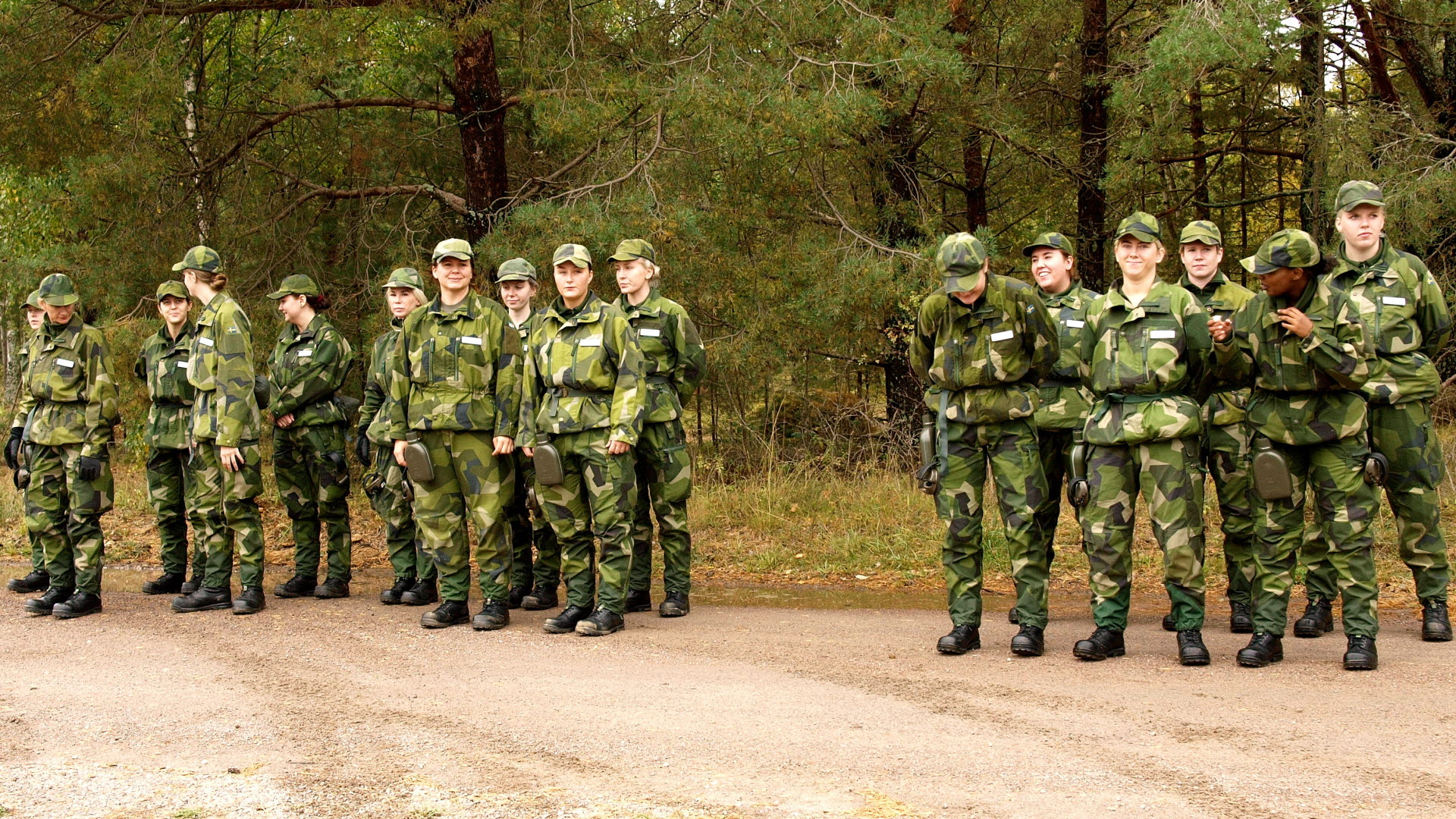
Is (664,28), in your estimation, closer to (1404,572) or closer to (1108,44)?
(1108,44)

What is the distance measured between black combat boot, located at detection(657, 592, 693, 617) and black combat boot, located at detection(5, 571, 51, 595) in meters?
4.55

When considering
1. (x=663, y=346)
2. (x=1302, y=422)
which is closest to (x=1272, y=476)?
(x=1302, y=422)

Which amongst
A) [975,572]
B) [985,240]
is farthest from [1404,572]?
[985,240]

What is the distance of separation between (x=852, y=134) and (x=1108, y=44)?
3.69 metres

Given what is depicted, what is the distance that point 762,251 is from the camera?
39.0ft

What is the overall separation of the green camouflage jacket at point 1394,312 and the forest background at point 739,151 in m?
3.00

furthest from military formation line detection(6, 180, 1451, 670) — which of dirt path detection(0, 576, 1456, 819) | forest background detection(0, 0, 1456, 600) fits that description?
forest background detection(0, 0, 1456, 600)

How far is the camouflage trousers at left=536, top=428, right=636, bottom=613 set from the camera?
7.19m

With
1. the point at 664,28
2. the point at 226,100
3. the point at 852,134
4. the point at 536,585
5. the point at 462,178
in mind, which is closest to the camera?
the point at 536,585

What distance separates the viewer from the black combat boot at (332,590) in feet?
27.9

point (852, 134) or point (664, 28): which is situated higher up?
point (664, 28)

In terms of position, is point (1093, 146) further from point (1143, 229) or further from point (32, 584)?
point (32, 584)

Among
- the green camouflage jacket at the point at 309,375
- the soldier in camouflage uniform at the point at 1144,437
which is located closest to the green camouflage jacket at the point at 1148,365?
the soldier in camouflage uniform at the point at 1144,437

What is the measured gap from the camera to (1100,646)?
6.22 metres
